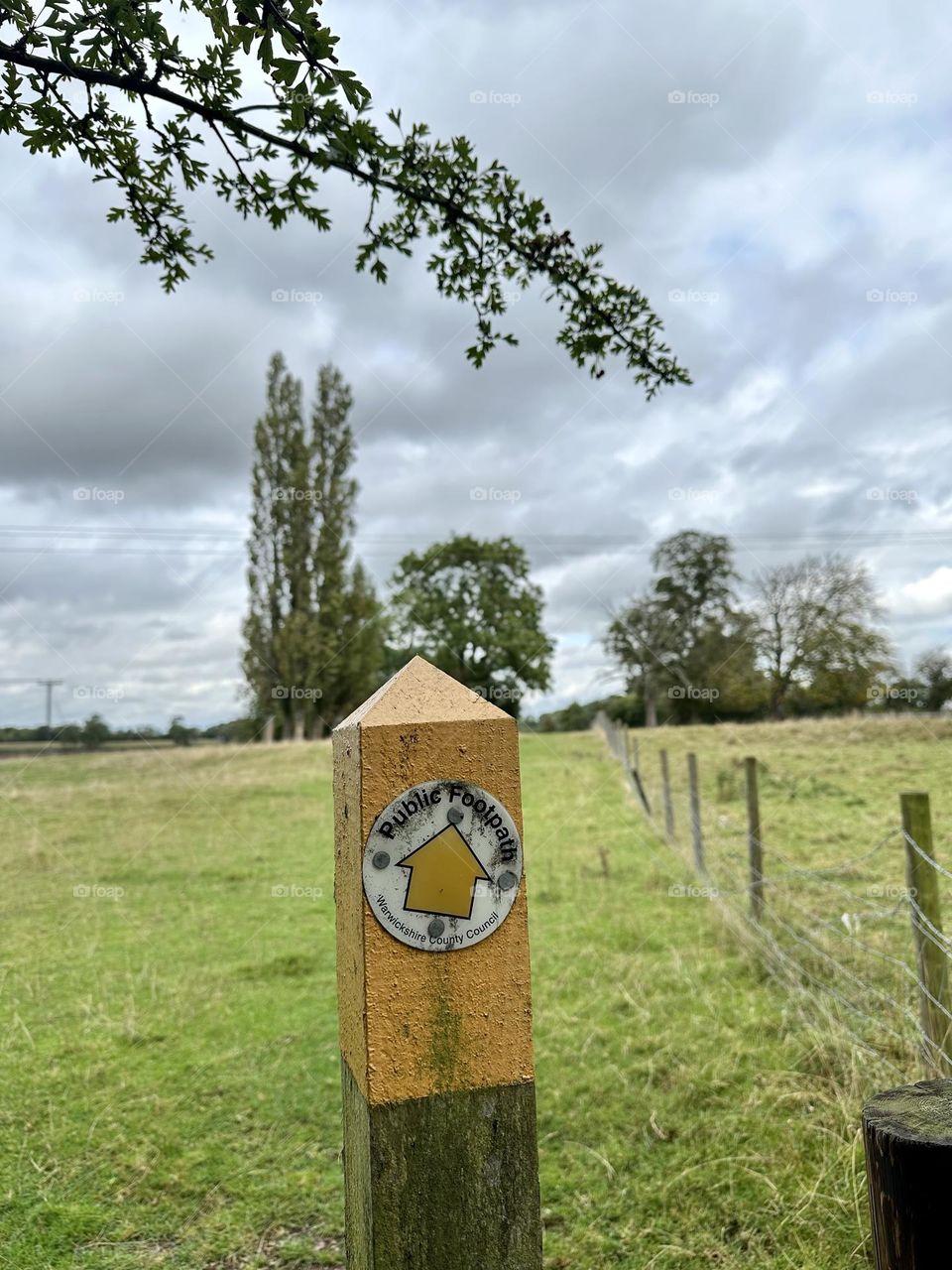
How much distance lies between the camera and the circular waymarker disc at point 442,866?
7.02 feet

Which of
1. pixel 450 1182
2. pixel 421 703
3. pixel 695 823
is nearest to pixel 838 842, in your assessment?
pixel 695 823

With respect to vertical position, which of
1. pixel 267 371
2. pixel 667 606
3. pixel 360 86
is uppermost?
pixel 267 371

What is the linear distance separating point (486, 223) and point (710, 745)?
18.9 meters

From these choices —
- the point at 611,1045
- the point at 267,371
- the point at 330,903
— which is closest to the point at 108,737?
the point at 267,371

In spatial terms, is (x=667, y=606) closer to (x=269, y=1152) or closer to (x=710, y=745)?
(x=710, y=745)

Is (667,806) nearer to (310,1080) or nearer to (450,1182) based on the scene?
(310,1080)

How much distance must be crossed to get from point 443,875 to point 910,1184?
1081 millimetres

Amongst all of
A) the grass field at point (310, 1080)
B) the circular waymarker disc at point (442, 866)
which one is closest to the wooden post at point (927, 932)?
the grass field at point (310, 1080)

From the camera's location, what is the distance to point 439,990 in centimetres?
215

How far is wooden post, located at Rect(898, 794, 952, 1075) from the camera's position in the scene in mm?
3943

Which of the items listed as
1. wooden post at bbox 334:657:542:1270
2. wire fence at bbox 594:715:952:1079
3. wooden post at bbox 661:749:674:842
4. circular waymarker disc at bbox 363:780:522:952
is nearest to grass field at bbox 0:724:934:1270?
wire fence at bbox 594:715:952:1079

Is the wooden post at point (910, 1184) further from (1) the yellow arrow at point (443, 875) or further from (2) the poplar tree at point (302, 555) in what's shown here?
(2) the poplar tree at point (302, 555)

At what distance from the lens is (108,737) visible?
2566cm

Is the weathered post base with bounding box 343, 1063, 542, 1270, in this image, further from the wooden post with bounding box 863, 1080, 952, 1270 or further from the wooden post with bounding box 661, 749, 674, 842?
the wooden post with bounding box 661, 749, 674, 842
